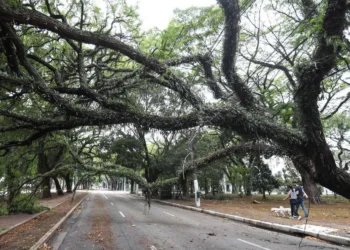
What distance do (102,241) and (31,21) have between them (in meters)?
6.81

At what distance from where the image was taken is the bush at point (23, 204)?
15.7m

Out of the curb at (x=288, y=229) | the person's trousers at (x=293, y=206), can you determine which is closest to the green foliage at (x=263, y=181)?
the curb at (x=288, y=229)

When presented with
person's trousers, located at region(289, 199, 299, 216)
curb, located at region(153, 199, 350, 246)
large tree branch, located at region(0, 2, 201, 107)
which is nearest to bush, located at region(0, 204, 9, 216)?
curb, located at region(153, 199, 350, 246)

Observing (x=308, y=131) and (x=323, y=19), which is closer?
(x=323, y=19)

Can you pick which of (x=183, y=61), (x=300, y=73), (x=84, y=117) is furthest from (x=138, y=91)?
(x=300, y=73)

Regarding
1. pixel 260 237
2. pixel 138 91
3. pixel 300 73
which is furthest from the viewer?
pixel 138 91

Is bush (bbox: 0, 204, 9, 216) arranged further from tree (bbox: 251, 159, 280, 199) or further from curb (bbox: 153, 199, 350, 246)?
tree (bbox: 251, 159, 280, 199)

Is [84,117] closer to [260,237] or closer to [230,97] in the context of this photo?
[230,97]

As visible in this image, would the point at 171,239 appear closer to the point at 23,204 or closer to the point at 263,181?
the point at 23,204

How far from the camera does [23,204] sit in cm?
1608

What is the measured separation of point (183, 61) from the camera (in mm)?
7414

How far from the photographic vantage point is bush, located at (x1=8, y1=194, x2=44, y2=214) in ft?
51.6

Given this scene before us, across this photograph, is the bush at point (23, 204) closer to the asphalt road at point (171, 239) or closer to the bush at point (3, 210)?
the bush at point (3, 210)

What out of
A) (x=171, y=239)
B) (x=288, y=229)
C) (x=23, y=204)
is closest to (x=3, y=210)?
(x=23, y=204)
